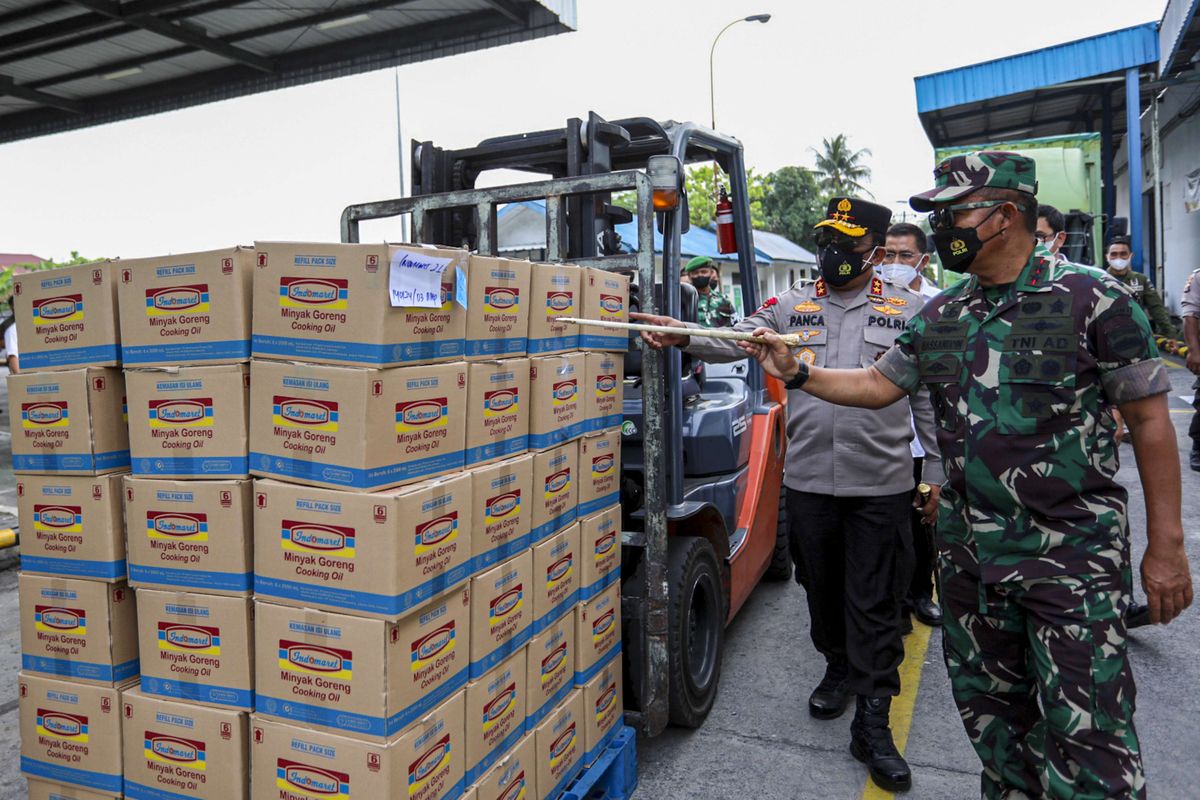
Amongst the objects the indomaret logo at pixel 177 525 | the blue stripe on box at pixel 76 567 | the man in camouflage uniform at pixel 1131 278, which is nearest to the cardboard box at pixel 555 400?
the indomaret logo at pixel 177 525

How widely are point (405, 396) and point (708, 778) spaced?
6.64ft

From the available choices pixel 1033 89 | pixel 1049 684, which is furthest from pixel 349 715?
pixel 1033 89

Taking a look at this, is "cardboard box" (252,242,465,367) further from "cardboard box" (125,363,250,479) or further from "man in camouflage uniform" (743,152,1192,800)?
"man in camouflage uniform" (743,152,1192,800)

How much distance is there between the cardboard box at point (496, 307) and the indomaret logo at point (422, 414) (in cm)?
22

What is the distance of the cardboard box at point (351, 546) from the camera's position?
2.03 metres

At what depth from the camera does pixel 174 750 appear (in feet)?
7.47

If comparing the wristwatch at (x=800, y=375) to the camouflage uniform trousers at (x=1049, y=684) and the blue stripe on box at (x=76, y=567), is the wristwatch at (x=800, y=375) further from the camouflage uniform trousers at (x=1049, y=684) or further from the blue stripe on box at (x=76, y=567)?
the blue stripe on box at (x=76, y=567)

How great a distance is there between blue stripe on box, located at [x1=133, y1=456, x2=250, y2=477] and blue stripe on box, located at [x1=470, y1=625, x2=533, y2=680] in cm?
80

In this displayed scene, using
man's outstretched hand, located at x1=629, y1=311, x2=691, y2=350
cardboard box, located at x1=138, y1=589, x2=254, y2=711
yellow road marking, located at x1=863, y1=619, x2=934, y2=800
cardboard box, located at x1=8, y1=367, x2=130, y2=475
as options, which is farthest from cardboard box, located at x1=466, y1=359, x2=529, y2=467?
yellow road marking, located at x1=863, y1=619, x2=934, y2=800

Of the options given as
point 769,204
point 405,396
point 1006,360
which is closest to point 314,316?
point 405,396

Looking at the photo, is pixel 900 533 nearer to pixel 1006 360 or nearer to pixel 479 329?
pixel 1006 360

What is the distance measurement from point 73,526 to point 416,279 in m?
1.18

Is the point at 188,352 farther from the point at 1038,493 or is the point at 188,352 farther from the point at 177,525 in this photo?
the point at 1038,493

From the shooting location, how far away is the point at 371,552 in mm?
2039
